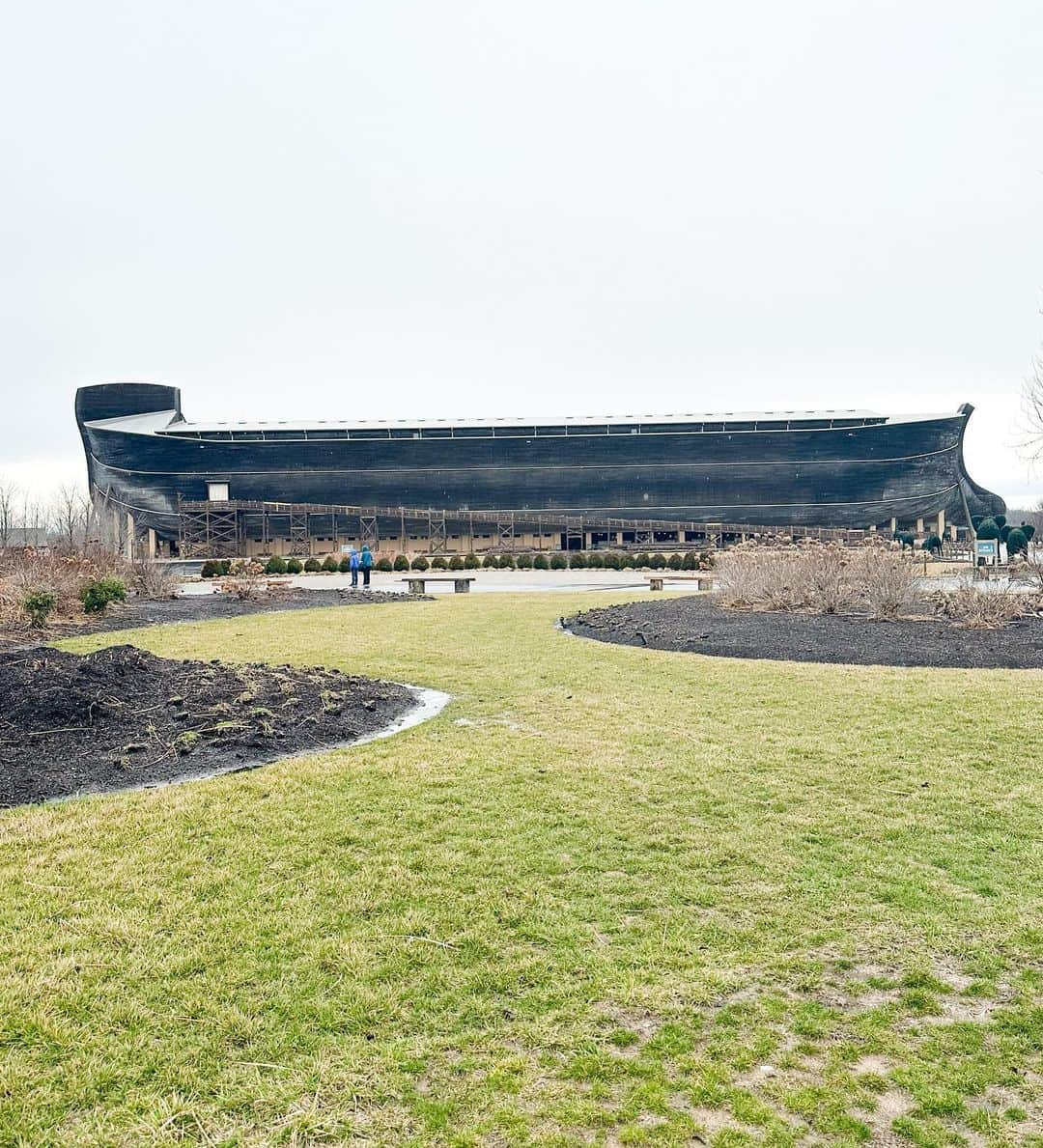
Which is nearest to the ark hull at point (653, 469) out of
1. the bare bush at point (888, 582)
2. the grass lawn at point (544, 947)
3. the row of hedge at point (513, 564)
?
the row of hedge at point (513, 564)

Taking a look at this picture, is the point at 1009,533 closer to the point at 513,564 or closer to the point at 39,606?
the point at 513,564

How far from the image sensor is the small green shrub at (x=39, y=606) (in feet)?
48.3

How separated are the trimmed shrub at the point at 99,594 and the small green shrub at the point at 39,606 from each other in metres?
1.31

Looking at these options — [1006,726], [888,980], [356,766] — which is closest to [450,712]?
[356,766]

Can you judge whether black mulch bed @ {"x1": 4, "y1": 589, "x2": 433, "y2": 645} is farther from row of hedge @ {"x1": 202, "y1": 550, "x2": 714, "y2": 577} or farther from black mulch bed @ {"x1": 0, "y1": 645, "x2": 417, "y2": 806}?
row of hedge @ {"x1": 202, "y1": 550, "x2": 714, "y2": 577}

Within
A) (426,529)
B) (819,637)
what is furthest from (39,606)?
(426,529)

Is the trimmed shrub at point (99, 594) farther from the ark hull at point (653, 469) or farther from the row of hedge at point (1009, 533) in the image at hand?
the ark hull at point (653, 469)

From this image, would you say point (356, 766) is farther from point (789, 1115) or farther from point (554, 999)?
point (789, 1115)

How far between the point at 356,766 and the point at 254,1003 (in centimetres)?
311

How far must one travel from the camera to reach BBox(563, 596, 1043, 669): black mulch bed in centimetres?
1072

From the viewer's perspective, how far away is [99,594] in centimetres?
1720

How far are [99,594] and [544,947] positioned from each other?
51.9 feet

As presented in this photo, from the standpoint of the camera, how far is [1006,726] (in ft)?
23.6

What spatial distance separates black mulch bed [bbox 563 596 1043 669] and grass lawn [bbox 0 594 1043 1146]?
387cm
